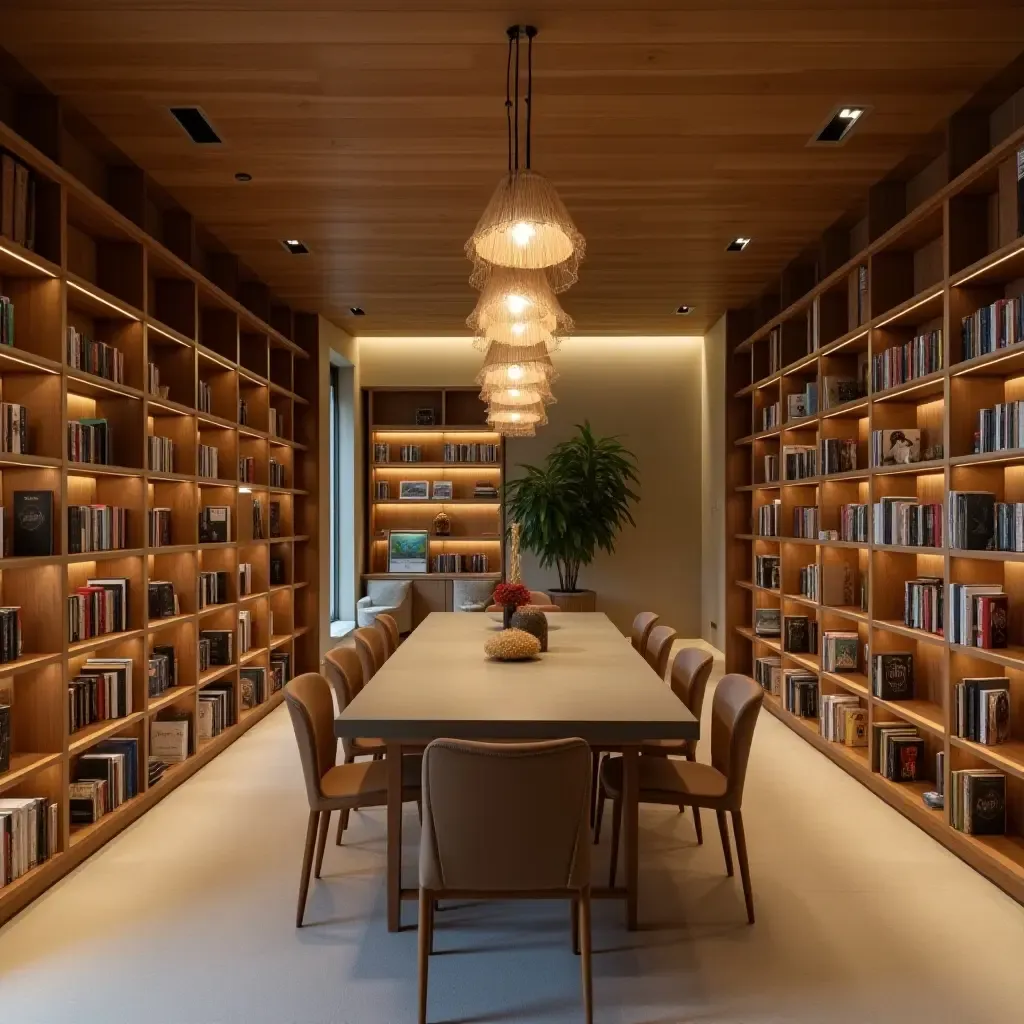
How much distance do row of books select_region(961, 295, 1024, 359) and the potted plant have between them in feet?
18.0

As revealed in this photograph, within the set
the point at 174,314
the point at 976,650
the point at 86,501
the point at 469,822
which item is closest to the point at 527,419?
the point at 174,314

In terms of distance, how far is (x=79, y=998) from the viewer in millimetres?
2738

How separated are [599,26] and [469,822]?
9.61ft

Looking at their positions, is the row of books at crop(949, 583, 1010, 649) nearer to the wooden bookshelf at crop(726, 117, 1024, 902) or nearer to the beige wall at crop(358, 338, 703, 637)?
the wooden bookshelf at crop(726, 117, 1024, 902)

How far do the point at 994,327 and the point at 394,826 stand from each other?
3.16m

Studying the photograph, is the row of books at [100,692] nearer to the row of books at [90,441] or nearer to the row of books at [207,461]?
the row of books at [90,441]

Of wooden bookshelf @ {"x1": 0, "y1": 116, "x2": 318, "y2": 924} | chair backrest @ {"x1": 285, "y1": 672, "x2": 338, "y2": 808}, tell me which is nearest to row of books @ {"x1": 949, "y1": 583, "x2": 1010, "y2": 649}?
chair backrest @ {"x1": 285, "y1": 672, "x2": 338, "y2": 808}

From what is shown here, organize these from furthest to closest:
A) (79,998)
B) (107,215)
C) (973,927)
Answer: (107,215) → (973,927) → (79,998)

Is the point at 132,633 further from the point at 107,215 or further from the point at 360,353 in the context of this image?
the point at 360,353

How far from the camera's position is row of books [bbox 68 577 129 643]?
159 inches

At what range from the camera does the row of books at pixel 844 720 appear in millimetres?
5406

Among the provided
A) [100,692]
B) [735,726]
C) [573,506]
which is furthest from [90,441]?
[573,506]

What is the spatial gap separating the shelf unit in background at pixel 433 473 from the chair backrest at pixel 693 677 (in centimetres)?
602

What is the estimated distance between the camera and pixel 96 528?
4164 millimetres
